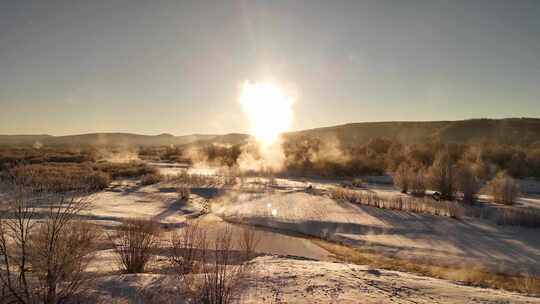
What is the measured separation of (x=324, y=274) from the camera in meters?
5.29

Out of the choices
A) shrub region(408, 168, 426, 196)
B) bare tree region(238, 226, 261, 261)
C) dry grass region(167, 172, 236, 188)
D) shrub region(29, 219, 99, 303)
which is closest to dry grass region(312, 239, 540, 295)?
bare tree region(238, 226, 261, 261)

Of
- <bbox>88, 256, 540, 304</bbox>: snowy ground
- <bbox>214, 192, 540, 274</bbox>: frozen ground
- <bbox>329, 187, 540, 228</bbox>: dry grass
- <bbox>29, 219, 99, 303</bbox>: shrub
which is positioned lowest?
<bbox>214, 192, 540, 274</bbox>: frozen ground

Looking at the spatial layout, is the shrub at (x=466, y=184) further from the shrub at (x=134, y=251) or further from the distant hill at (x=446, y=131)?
the distant hill at (x=446, y=131)

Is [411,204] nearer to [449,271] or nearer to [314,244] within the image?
[314,244]

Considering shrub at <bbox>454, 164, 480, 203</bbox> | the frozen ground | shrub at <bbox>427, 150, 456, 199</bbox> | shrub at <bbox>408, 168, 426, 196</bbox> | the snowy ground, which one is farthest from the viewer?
shrub at <bbox>408, 168, 426, 196</bbox>

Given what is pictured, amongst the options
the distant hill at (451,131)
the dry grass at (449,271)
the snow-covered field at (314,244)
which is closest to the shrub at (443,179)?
the snow-covered field at (314,244)

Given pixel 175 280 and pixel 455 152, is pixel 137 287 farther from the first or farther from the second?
pixel 455 152

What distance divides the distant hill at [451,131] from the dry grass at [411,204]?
5162cm

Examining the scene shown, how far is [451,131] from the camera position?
232ft

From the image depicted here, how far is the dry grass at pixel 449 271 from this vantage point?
5.58 metres

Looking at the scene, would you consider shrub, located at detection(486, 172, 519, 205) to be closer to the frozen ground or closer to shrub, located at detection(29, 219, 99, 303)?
the frozen ground

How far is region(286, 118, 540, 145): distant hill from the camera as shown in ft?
198

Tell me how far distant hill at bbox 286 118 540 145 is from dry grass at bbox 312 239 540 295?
2257 inches

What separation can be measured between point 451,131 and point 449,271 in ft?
240
